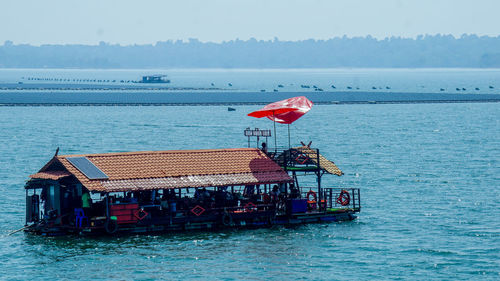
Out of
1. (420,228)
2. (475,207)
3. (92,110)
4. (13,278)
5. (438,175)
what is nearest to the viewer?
Answer: (13,278)

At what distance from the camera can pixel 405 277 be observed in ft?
141

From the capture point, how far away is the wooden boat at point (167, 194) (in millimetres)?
48594

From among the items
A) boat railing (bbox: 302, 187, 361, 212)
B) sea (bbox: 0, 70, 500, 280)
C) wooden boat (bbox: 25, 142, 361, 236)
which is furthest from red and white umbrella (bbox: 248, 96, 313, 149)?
sea (bbox: 0, 70, 500, 280)

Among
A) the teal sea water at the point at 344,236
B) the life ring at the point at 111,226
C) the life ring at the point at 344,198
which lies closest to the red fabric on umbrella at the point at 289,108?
the life ring at the point at 344,198

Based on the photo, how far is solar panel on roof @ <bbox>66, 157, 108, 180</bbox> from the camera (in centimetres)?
4831

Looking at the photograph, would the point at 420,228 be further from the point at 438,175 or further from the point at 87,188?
the point at 438,175

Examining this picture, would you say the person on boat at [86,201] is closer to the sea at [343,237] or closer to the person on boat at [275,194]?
the sea at [343,237]

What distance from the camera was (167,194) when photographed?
51.2 metres

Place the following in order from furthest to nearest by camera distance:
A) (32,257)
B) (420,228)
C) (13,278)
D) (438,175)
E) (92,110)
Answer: (92,110) < (438,175) < (420,228) < (32,257) < (13,278)

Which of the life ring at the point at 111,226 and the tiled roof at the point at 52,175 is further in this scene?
the tiled roof at the point at 52,175

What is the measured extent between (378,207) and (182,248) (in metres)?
20.0

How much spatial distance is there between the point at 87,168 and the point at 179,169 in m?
5.58

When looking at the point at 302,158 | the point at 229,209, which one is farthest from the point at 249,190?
the point at 302,158

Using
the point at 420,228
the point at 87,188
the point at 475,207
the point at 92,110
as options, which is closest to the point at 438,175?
the point at 475,207
